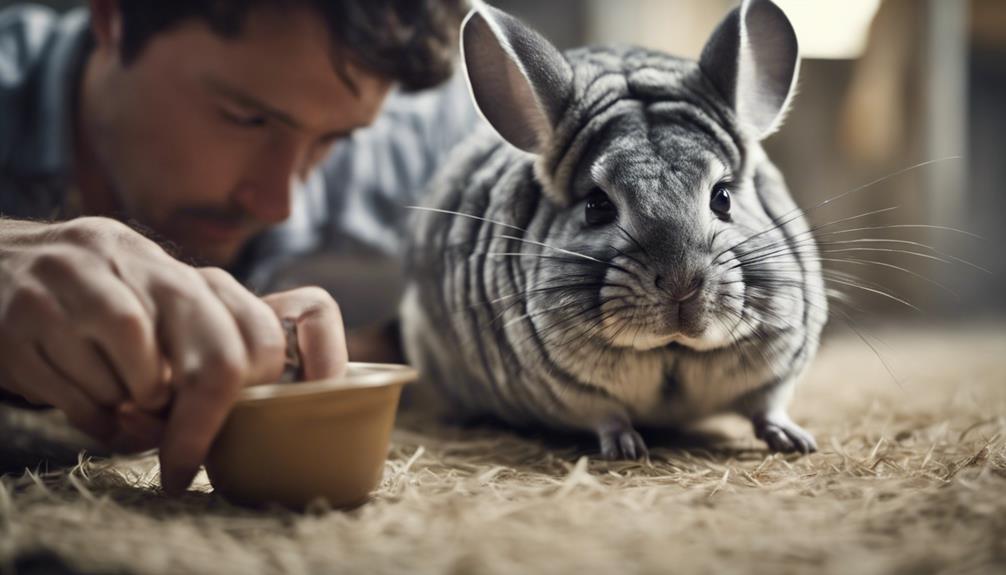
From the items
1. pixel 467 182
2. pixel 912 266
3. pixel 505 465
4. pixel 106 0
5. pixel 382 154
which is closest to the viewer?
pixel 505 465

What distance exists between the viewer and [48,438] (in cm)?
201

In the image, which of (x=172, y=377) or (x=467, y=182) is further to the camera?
(x=467, y=182)

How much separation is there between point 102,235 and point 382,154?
2.64m

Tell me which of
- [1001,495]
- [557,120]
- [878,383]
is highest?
[557,120]

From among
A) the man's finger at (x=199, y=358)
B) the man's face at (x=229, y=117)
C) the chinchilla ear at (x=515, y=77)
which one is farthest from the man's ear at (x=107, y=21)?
the man's finger at (x=199, y=358)

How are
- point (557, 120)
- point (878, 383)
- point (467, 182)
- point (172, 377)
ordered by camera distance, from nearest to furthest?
1. point (172, 377)
2. point (557, 120)
3. point (467, 182)
4. point (878, 383)

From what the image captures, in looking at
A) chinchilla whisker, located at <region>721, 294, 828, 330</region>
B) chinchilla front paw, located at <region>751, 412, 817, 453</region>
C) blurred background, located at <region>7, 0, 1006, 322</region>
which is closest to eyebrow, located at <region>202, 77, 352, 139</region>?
chinchilla whisker, located at <region>721, 294, 828, 330</region>

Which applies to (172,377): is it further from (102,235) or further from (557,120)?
(557,120)

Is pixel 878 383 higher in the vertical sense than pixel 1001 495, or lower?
lower

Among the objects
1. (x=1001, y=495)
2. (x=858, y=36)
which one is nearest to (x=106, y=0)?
(x=1001, y=495)

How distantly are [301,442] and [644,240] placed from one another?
0.77 m

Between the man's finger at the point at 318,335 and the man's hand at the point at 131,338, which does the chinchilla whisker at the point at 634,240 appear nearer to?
the man's finger at the point at 318,335

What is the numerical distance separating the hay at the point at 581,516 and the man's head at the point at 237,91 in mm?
1013

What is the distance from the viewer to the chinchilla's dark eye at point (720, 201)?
1.80 m
